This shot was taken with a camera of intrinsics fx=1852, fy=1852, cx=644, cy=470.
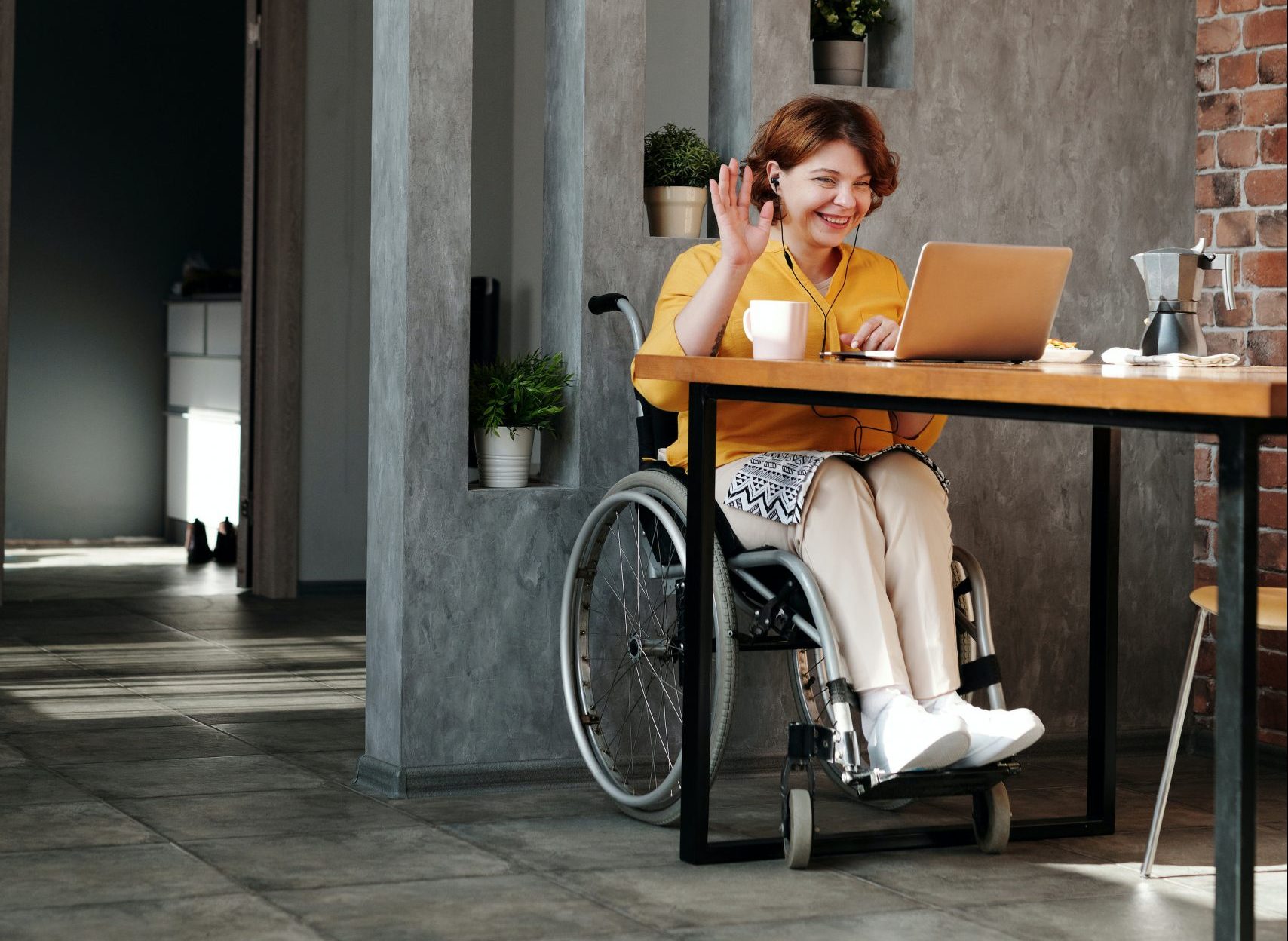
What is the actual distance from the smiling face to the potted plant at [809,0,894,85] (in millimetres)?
583

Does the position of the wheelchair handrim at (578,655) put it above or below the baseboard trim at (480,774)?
above

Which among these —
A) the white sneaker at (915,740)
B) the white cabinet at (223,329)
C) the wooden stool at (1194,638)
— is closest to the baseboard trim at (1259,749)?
the wooden stool at (1194,638)

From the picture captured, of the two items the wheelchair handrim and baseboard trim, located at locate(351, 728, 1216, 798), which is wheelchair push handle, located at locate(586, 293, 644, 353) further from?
baseboard trim, located at locate(351, 728, 1216, 798)

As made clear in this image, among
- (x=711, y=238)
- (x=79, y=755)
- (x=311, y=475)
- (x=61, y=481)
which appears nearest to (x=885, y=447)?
(x=711, y=238)

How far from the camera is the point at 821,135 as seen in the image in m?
3.03

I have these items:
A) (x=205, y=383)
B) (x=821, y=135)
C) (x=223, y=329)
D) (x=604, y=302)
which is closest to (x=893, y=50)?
(x=821, y=135)

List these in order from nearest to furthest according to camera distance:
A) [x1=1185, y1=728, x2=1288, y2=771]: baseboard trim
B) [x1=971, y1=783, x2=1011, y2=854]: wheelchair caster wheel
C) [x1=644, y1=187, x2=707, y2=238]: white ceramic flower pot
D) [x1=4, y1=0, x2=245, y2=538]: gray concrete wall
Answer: [x1=971, y1=783, x2=1011, y2=854]: wheelchair caster wheel, [x1=644, y1=187, x2=707, y2=238]: white ceramic flower pot, [x1=1185, y1=728, x2=1288, y2=771]: baseboard trim, [x1=4, y1=0, x2=245, y2=538]: gray concrete wall

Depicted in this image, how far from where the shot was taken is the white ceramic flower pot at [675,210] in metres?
3.46

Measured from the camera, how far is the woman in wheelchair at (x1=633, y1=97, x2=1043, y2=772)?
2680 mm

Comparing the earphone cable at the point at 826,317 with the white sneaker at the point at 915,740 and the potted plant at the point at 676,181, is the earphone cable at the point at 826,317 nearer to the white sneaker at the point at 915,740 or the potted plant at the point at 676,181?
the potted plant at the point at 676,181

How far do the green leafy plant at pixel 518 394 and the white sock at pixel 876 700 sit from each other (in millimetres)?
926

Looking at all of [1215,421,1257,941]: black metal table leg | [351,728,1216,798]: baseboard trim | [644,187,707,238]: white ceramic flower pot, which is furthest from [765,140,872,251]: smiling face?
[1215,421,1257,941]: black metal table leg

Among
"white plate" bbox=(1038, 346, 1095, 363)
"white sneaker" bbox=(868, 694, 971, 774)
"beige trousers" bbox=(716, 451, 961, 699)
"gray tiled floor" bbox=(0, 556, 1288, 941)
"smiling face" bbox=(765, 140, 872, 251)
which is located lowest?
"gray tiled floor" bbox=(0, 556, 1288, 941)

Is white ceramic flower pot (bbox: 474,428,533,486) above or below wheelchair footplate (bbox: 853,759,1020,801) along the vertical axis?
above
